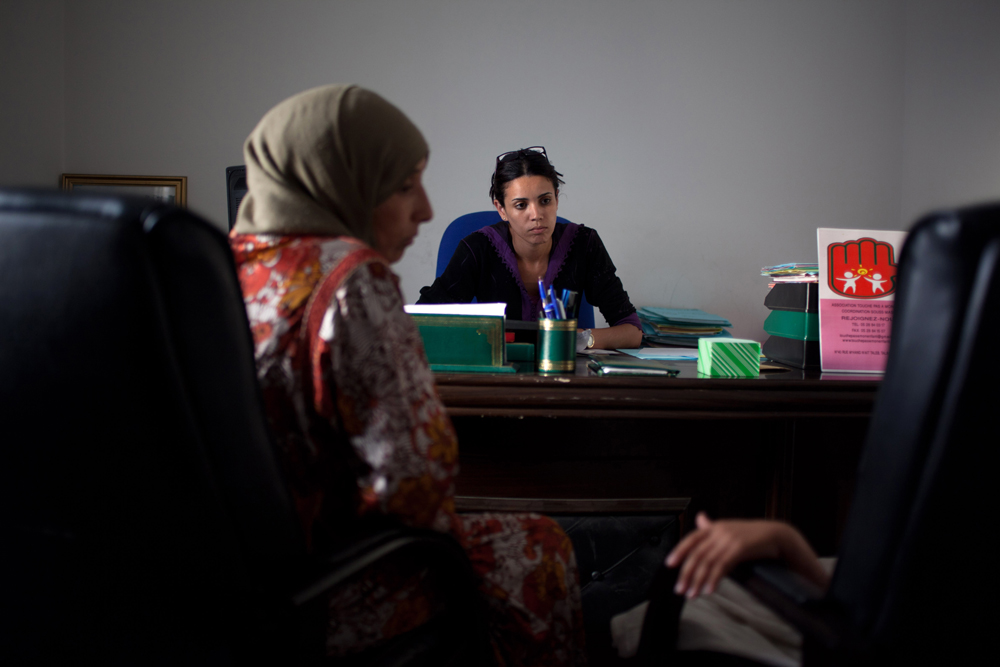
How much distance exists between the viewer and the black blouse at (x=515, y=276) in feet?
8.38

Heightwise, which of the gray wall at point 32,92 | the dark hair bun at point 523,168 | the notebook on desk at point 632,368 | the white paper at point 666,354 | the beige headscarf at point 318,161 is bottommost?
the white paper at point 666,354

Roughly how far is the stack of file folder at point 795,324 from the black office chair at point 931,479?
987 millimetres

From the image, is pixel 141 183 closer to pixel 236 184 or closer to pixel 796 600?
pixel 236 184

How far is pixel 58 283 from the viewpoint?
0.47 meters

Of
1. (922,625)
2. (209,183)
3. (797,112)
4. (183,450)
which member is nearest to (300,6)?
(209,183)

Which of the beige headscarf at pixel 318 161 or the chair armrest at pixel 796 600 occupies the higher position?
the beige headscarf at pixel 318 161

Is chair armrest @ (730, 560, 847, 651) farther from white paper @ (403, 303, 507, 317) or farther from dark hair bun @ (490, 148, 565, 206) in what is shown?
dark hair bun @ (490, 148, 565, 206)

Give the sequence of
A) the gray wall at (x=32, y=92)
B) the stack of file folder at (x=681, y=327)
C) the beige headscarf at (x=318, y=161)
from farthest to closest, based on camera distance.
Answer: the stack of file folder at (x=681, y=327) < the gray wall at (x=32, y=92) < the beige headscarf at (x=318, y=161)

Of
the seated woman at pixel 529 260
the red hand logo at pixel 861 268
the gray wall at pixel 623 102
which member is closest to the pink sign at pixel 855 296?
the red hand logo at pixel 861 268

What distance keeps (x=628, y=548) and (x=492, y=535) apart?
0.44m

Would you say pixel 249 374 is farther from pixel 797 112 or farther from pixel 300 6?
pixel 797 112

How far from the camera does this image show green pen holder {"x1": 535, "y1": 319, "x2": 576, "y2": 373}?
4.26ft

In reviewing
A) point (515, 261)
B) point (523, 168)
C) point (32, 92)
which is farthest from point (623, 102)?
point (32, 92)

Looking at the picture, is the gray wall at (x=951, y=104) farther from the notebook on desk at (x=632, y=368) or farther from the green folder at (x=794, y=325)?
the notebook on desk at (x=632, y=368)
